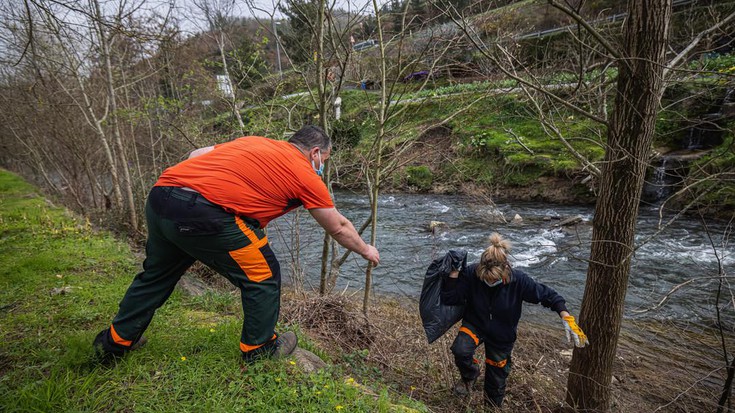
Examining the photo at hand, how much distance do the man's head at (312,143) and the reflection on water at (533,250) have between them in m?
2.73

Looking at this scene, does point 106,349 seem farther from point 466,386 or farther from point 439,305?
point 466,386

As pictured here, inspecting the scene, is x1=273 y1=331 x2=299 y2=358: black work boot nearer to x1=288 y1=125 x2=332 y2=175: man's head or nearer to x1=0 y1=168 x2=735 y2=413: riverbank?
x1=0 y1=168 x2=735 y2=413: riverbank

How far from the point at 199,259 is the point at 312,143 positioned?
40.9 inches

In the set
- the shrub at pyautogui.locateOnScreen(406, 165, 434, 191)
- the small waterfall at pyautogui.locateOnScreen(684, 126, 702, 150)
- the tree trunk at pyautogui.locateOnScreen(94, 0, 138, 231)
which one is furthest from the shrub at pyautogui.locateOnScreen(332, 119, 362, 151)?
the small waterfall at pyautogui.locateOnScreen(684, 126, 702, 150)

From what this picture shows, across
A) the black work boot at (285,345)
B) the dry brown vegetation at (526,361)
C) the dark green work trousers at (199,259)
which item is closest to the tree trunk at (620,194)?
the dry brown vegetation at (526,361)

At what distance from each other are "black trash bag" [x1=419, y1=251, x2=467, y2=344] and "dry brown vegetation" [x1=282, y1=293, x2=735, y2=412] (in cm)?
60

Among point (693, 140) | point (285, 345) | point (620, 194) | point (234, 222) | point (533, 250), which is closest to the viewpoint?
point (234, 222)

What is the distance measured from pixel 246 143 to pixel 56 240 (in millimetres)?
5121

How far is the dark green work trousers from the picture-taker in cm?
206

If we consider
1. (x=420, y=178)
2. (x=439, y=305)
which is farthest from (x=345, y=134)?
(x=420, y=178)

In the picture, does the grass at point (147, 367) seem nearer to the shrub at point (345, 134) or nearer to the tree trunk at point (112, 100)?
the shrub at point (345, 134)

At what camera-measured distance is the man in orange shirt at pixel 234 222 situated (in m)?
2.08

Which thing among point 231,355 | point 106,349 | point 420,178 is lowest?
point 420,178

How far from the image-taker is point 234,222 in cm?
211
